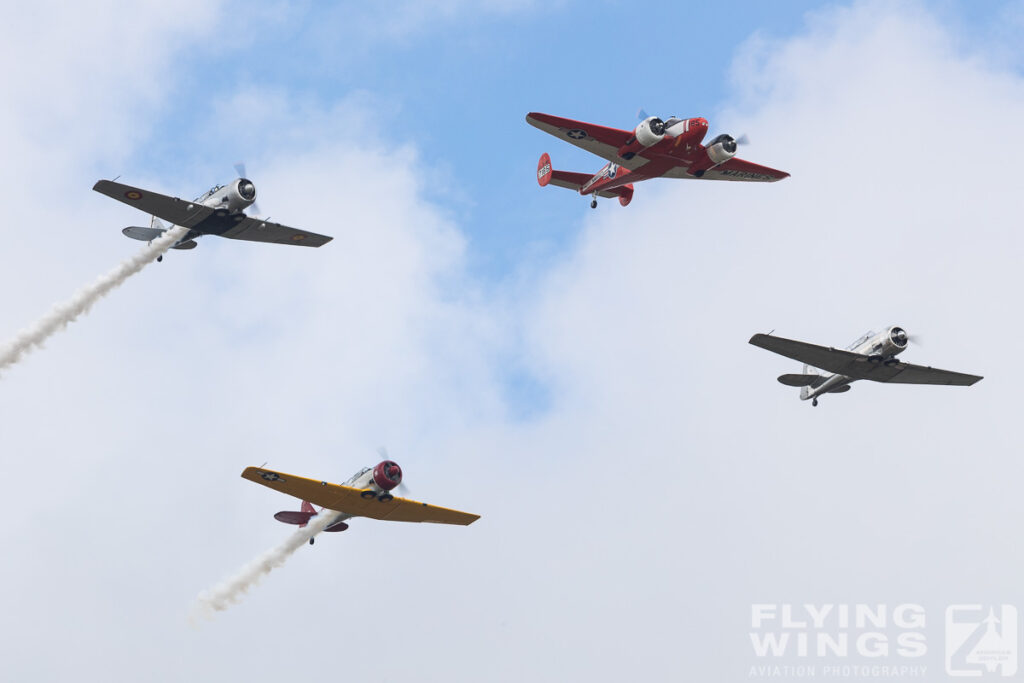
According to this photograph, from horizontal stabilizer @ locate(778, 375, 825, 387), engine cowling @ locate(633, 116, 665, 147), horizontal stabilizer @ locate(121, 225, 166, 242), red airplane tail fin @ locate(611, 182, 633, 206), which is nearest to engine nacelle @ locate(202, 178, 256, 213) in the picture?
horizontal stabilizer @ locate(121, 225, 166, 242)

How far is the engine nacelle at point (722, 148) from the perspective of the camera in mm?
55281

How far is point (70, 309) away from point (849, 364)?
34.1 meters

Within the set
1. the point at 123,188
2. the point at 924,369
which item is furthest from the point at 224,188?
the point at 924,369

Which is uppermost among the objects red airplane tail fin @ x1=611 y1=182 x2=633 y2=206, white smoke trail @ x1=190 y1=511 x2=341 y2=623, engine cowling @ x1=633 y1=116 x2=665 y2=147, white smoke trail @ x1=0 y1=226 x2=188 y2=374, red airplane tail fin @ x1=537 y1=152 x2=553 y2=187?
red airplane tail fin @ x1=537 y1=152 x2=553 y2=187

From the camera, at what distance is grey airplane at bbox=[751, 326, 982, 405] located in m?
53.7

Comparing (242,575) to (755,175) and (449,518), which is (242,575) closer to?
(449,518)

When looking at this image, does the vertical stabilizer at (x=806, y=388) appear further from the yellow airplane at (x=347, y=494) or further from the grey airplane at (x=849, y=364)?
the yellow airplane at (x=347, y=494)

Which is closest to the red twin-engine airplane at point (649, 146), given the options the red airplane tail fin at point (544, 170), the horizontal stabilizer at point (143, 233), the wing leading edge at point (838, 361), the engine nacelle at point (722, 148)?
the engine nacelle at point (722, 148)

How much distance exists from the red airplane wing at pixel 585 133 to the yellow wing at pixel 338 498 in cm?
1657

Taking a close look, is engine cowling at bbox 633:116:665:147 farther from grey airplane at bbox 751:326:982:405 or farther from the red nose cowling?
the red nose cowling

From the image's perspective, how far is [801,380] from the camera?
58.4 meters

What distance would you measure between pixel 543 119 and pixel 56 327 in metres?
23.8

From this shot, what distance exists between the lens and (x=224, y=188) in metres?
54.0

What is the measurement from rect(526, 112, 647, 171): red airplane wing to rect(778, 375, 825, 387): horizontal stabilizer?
1103 centimetres
